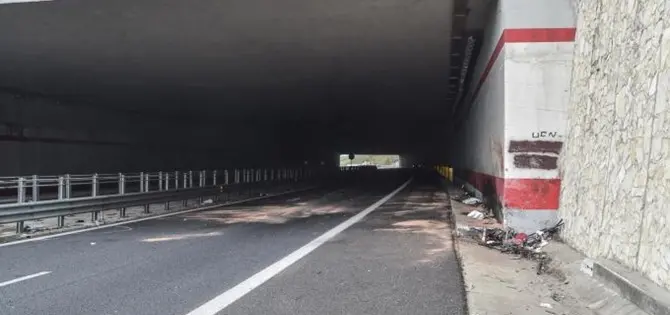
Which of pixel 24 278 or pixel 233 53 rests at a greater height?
pixel 233 53

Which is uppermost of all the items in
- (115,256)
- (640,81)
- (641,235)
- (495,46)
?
(495,46)

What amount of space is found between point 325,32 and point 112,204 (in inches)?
270

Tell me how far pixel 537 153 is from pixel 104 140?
22.4m

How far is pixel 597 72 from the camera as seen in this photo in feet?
26.8

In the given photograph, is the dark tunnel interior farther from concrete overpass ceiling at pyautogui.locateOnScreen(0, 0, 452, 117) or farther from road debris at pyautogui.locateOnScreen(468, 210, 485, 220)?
road debris at pyautogui.locateOnScreen(468, 210, 485, 220)

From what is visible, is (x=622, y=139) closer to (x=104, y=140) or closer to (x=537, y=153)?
(x=537, y=153)

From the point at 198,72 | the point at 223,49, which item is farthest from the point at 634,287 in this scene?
the point at 198,72

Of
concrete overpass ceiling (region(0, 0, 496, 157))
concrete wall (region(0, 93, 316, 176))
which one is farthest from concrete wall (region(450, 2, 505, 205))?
concrete wall (region(0, 93, 316, 176))

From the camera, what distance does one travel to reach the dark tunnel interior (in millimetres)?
12977

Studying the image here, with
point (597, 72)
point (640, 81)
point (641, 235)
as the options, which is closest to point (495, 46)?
point (597, 72)

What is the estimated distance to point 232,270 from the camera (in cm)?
796

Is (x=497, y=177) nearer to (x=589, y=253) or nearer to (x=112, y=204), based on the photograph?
(x=589, y=253)

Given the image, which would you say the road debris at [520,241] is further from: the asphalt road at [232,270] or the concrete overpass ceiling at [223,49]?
the concrete overpass ceiling at [223,49]

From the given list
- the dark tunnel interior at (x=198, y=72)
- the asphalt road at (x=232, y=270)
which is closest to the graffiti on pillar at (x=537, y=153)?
the asphalt road at (x=232, y=270)
